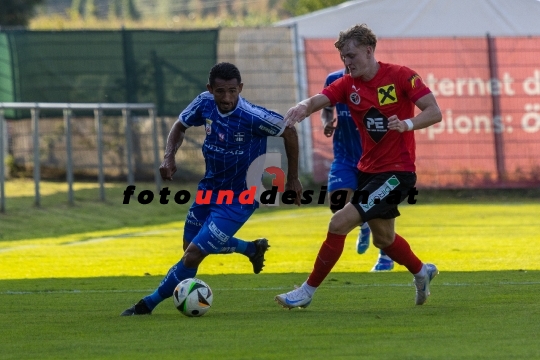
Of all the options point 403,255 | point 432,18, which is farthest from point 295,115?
point 432,18

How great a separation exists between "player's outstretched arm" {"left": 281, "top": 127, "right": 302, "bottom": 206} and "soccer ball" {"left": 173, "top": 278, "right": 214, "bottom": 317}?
3.50ft

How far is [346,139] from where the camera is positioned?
12.8m

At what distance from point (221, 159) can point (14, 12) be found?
1302 inches

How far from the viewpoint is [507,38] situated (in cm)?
2588

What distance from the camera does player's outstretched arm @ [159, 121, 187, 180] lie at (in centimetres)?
902

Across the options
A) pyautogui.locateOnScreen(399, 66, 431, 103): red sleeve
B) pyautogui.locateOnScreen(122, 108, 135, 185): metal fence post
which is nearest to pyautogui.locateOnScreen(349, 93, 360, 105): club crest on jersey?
pyautogui.locateOnScreen(399, 66, 431, 103): red sleeve

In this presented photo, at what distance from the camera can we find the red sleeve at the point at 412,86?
8.77m

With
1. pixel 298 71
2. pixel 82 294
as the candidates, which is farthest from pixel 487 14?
pixel 82 294

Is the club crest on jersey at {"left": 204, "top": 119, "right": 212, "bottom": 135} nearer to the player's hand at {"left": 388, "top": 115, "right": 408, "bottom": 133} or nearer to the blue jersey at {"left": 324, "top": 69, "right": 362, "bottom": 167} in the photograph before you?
the player's hand at {"left": 388, "top": 115, "right": 408, "bottom": 133}

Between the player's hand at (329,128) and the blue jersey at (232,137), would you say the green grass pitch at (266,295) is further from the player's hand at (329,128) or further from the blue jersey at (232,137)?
the player's hand at (329,128)

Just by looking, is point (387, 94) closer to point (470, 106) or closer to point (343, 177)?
point (343, 177)

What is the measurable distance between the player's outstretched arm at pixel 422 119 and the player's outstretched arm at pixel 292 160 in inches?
35.3

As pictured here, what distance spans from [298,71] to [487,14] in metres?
5.87

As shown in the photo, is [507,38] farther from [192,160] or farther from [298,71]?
[192,160]
